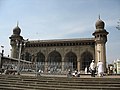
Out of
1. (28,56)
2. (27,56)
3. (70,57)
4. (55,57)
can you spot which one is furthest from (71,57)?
(27,56)

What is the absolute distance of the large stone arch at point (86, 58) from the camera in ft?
137

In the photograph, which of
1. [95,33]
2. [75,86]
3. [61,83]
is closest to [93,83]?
[75,86]

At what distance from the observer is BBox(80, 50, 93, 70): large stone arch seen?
4185 cm

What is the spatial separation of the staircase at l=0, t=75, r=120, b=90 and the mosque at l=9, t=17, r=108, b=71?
2595 centimetres

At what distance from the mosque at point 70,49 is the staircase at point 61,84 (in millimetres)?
25952

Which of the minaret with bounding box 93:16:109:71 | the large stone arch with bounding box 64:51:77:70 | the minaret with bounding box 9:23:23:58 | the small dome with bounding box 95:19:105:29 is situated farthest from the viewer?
the minaret with bounding box 9:23:23:58

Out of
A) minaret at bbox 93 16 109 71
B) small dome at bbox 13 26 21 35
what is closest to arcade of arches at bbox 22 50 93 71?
minaret at bbox 93 16 109 71

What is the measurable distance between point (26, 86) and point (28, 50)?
113ft

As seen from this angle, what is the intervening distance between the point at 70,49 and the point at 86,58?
4060 mm

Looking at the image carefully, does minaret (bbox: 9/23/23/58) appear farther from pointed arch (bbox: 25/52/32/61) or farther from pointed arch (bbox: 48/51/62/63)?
pointed arch (bbox: 48/51/62/63)

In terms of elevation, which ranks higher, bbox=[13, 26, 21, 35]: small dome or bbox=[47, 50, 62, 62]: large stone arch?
bbox=[13, 26, 21, 35]: small dome

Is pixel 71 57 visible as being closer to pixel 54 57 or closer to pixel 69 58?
pixel 69 58

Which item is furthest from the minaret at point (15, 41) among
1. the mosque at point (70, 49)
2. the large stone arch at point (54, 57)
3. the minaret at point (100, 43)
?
the minaret at point (100, 43)

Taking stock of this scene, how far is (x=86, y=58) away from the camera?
42.5 meters
